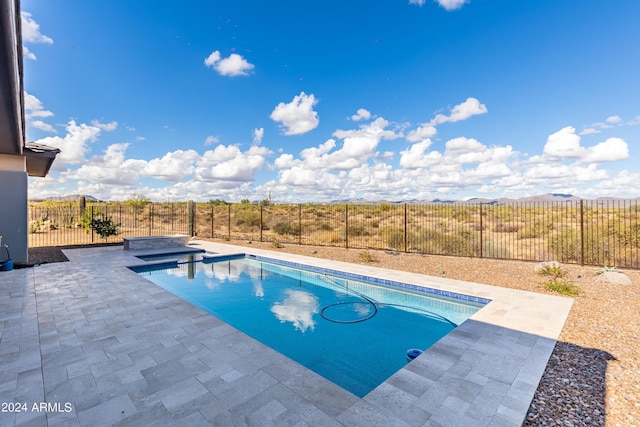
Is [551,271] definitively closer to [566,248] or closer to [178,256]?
[566,248]

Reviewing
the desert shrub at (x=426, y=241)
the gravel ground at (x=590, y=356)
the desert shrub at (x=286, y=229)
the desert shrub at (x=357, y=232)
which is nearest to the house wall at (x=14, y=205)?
the desert shrub at (x=286, y=229)

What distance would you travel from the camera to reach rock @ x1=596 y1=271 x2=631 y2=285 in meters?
5.57

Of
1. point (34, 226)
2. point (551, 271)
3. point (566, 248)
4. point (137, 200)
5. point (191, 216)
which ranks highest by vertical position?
point (137, 200)

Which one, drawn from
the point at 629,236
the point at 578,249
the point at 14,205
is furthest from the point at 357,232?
the point at 14,205

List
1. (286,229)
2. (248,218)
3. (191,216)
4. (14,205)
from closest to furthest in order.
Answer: (14,205)
(191,216)
(286,229)
(248,218)

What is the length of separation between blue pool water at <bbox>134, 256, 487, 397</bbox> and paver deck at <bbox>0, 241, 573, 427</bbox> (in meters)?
0.60

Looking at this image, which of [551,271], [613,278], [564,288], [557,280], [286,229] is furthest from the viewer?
[286,229]

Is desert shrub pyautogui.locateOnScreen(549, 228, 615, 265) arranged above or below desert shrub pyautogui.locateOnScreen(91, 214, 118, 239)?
below

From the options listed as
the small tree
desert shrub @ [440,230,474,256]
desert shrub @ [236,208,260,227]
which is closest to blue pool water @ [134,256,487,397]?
desert shrub @ [440,230,474,256]

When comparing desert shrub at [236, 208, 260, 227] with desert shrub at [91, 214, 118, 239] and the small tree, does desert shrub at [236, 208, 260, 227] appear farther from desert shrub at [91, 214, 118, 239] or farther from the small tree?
desert shrub at [91, 214, 118, 239]

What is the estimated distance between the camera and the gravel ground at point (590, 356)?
6.84ft

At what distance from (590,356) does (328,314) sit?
3347mm

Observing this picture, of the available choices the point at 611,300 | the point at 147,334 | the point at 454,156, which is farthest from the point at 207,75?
the point at 454,156

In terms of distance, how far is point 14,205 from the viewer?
7121mm
